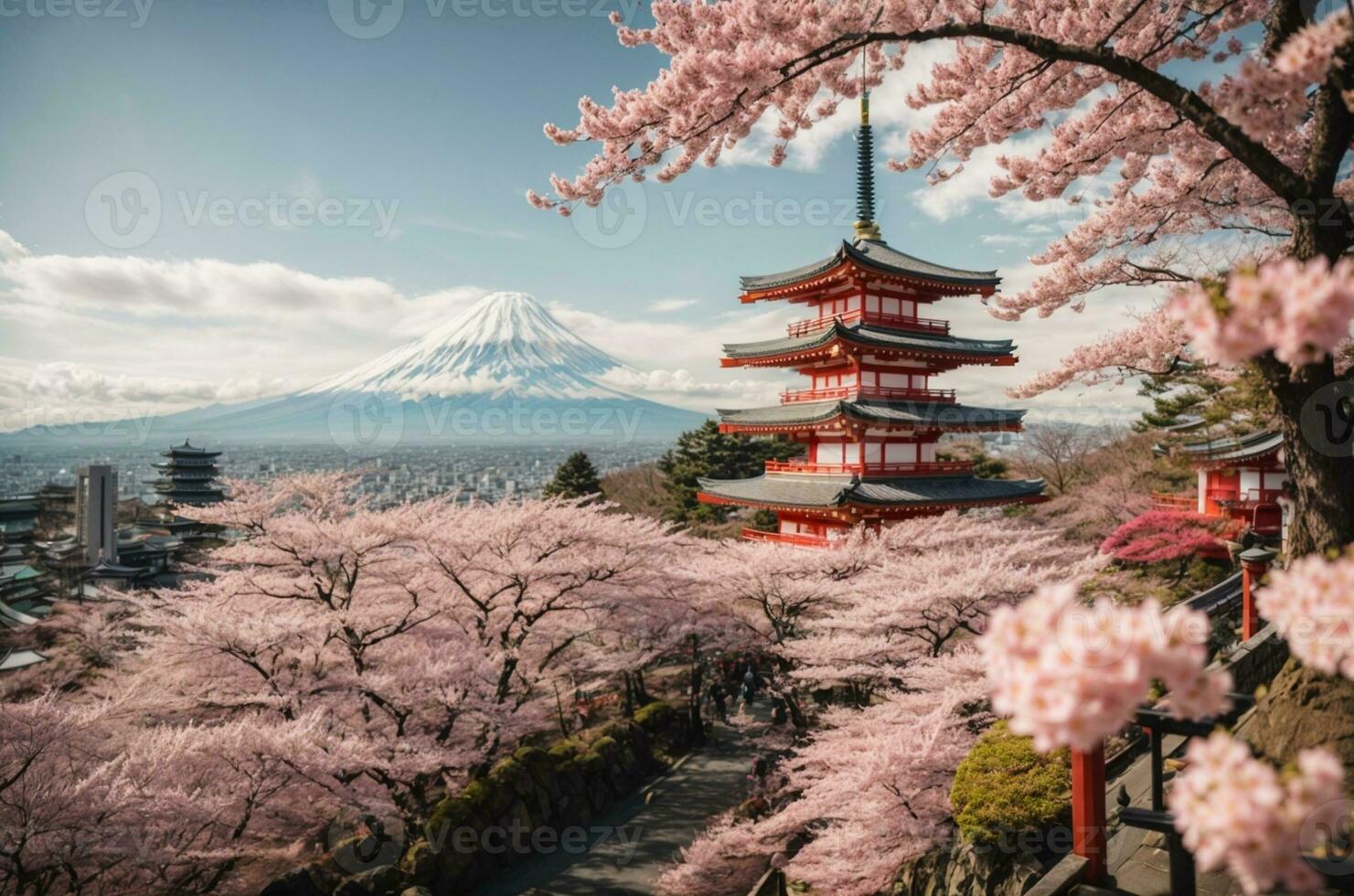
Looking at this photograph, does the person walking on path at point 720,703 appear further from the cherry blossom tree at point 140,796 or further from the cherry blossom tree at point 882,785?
the cherry blossom tree at point 140,796

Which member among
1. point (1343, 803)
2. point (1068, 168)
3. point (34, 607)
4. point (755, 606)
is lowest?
point (34, 607)

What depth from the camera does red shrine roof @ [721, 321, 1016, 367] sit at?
15538 millimetres

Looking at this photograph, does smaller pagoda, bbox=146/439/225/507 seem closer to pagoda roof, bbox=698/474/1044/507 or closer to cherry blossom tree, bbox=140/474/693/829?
cherry blossom tree, bbox=140/474/693/829

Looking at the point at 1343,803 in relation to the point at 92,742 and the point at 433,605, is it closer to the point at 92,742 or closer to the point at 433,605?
the point at 92,742

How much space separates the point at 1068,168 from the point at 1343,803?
23.1ft

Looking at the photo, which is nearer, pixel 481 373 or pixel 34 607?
pixel 34 607

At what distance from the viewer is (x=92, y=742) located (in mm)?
7812

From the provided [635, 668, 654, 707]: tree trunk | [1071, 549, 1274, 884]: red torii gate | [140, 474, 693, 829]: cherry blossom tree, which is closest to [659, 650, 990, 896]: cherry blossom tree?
[1071, 549, 1274, 884]: red torii gate

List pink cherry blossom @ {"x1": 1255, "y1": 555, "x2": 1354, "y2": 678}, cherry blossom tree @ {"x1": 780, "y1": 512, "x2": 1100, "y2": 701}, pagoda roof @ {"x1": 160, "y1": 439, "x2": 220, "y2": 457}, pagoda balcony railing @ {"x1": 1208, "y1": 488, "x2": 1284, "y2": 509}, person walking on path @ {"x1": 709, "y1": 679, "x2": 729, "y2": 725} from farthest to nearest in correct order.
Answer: pagoda roof @ {"x1": 160, "y1": 439, "x2": 220, "y2": 457} → pagoda balcony railing @ {"x1": 1208, "y1": 488, "x2": 1284, "y2": 509} → person walking on path @ {"x1": 709, "y1": 679, "x2": 729, "y2": 725} → cherry blossom tree @ {"x1": 780, "y1": 512, "x2": 1100, "y2": 701} → pink cherry blossom @ {"x1": 1255, "y1": 555, "x2": 1354, "y2": 678}

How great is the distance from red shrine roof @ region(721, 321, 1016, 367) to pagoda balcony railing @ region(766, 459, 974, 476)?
2.65 metres

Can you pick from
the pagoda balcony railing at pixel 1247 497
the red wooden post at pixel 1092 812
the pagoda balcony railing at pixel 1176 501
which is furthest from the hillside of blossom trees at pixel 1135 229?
the pagoda balcony railing at pixel 1176 501

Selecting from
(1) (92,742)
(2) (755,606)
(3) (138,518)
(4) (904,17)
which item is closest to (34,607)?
(3) (138,518)

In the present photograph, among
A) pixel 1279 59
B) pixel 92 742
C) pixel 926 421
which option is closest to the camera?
pixel 1279 59

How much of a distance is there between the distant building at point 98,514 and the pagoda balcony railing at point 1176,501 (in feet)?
137
